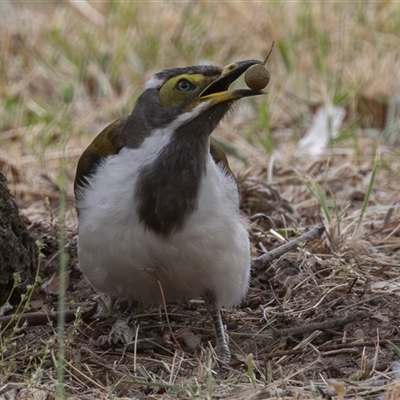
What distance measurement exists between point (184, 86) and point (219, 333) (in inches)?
43.8

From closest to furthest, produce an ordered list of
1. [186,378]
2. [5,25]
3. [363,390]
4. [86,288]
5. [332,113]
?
[363,390] → [186,378] → [86,288] → [332,113] → [5,25]

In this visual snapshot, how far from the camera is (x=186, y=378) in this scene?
3.65 m

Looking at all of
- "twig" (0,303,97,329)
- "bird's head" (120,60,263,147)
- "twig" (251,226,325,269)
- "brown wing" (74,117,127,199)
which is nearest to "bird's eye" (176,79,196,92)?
"bird's head" (120,60,263,147)

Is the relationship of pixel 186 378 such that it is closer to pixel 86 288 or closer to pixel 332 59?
pixel 86 288

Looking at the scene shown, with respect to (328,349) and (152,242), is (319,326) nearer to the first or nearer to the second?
(328,349)

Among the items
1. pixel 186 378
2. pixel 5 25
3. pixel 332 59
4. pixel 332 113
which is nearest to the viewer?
pixel 186 378

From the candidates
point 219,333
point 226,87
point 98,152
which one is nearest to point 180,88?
point 226,87

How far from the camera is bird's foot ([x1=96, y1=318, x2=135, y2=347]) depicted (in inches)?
159

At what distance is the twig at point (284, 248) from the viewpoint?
4.68 metres

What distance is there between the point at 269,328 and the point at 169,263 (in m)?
0.63

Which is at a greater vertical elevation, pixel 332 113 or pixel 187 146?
pixel 187 146

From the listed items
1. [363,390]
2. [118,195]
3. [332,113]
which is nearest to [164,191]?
[118,195]

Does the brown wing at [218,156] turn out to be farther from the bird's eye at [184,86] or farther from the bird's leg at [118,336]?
the bird's leg at [118,336]

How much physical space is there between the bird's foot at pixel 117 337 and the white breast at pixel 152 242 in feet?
0.53
